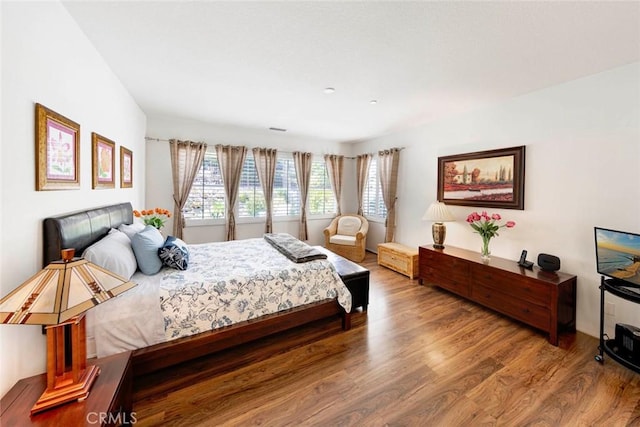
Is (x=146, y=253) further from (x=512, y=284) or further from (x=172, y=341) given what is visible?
(x=512, y=284)

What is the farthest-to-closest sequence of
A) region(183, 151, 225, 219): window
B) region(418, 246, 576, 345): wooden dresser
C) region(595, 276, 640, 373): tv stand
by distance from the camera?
region(183, 151, 225, 219): window < region(418, 246, 576, 345): wooden dresser < region(595, 276, 640, 373): tv stand

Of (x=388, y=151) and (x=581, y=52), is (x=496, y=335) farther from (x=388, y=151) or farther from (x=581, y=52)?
(x=388, y=151)

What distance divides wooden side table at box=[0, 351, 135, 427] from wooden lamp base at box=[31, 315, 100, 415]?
0.03 meters

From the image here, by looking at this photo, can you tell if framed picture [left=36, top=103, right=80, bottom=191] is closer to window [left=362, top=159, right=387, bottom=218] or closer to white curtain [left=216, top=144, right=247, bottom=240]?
white curtain [left=216, top=144, right=247, bottom=240]

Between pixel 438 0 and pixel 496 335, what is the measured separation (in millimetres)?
2862

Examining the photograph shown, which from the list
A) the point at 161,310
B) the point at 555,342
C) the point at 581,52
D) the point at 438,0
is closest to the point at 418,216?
the point at 555,342

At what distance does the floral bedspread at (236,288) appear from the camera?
1880 millimetres

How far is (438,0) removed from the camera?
151cm

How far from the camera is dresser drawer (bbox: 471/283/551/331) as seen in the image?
2.39 meters

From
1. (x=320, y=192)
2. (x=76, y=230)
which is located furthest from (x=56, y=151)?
(x=320, y=192)

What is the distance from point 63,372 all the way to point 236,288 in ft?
3.53

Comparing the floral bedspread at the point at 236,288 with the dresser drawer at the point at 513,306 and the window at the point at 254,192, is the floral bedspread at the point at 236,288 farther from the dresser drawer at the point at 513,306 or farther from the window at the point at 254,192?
the window at the point at 254,192

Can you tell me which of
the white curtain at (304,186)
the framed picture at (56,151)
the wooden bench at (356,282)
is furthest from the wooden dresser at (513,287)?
the framed picture at (56,151)

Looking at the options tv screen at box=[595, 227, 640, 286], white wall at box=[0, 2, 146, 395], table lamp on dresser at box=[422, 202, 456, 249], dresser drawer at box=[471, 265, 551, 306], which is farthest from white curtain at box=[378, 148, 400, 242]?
white wall at box=[0, 2, 146, 395]
